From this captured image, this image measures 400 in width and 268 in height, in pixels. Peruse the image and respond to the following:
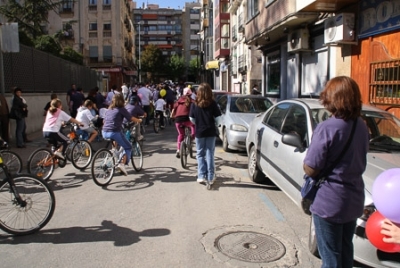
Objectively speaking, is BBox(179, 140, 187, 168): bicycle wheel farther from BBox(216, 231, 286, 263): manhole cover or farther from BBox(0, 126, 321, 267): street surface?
BBox(216, 231, 286, 263): manhole cover

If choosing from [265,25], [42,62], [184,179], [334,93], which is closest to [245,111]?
[184,179]

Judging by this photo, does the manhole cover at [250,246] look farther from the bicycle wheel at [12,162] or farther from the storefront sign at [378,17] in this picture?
the storefront sign at [378,17]

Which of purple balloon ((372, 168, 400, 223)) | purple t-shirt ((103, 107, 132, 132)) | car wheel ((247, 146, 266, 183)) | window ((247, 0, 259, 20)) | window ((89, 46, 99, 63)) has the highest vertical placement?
window ((89, 46, 99, 63))

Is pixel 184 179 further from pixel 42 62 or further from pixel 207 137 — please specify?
pixel 42 62

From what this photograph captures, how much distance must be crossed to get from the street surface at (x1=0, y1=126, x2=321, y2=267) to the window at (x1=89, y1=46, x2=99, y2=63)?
4473cm

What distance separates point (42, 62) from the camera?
16031 mm

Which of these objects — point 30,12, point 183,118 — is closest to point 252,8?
point 183,118

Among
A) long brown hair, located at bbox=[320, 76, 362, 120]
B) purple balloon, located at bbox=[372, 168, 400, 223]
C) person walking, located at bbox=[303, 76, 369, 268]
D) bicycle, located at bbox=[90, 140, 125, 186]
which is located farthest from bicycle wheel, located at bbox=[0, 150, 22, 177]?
purple balloon, located at bbox=[372, 168, 400, 223]

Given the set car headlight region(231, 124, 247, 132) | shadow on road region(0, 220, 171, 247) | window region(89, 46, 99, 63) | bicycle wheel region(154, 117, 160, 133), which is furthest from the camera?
window region(89, 46, 99, 63)

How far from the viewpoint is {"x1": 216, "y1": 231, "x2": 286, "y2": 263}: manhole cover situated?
4.05 m

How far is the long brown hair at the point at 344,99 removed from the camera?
256 centimetres

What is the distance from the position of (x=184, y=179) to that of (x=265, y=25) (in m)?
10.6

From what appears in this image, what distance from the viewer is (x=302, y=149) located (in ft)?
15.2

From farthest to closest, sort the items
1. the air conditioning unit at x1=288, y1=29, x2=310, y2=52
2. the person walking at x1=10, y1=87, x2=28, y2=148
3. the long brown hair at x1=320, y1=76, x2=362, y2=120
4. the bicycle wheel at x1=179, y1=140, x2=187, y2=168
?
1. the air conditioning unit at x1=288, y1=29, x2=310, y2=52
2. the person walking at x1=10, y1=87, x2=28, y2=148
3. the bicycle wheel at x1=179, y1=140, x2=187, y2=168
4. the long brown hair at x1=320, y1=76, x2=362, y2=120
